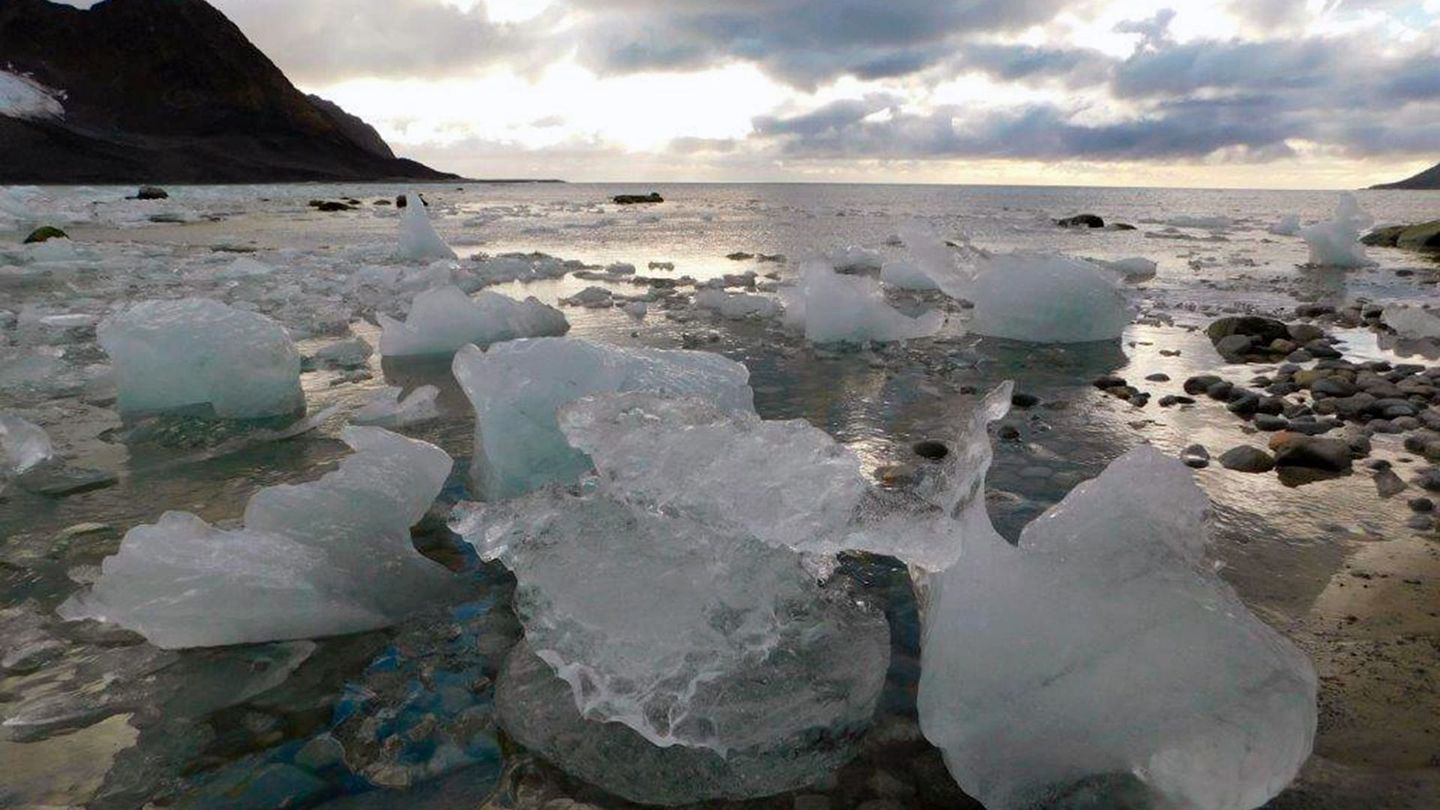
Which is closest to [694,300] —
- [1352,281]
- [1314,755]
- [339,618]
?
[339,618]

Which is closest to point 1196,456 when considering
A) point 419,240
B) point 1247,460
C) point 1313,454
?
point 1247,460

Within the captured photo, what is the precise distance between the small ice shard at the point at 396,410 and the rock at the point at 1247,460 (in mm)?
3707

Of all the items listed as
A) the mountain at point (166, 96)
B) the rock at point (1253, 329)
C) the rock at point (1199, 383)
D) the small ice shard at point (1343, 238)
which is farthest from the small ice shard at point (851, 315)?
the mountain at point (166, 96)

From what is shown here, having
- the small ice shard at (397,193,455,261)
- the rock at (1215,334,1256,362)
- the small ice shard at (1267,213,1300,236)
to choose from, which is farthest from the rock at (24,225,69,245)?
the small ice shard at (1267,213,1300,236)

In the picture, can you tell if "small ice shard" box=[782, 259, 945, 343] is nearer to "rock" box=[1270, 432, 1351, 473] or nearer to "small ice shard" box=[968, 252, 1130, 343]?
"small ice shard" box=[968, 252, 1130, 343]

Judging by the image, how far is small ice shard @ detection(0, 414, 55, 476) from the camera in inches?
126

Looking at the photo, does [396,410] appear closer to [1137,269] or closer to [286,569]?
[286,569]

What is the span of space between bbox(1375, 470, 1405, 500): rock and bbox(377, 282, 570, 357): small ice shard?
5151mm

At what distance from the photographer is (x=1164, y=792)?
4.68ft

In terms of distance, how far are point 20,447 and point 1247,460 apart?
16.6ft

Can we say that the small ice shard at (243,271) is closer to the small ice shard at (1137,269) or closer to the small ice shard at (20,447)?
the small ice shard at (20,447)

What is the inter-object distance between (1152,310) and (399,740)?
8410 millimetres

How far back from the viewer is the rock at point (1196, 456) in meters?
3.43

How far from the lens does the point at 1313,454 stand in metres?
3.38
